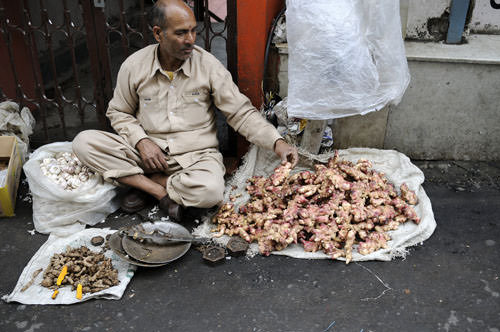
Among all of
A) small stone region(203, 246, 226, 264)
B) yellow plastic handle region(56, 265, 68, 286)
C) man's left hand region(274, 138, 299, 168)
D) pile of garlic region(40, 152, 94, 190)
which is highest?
man's left hand region(274, 138, 299, 168)

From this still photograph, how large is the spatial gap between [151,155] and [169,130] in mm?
243

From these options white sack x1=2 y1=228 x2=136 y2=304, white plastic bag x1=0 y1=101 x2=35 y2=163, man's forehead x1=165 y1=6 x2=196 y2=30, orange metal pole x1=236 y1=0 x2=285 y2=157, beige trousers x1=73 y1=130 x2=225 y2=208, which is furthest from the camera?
white plastic bag x1=0 y1=101 x2=35 y2=163

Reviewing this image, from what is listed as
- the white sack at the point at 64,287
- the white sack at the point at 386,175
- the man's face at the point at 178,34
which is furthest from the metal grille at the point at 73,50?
the white sack at the point at 64,287

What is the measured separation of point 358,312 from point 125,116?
7.18ft

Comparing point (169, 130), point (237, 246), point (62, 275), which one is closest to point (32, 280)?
point (62, 275)

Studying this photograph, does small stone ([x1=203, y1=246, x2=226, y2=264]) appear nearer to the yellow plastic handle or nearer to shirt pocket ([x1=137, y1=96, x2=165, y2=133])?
the yellow plastic handle

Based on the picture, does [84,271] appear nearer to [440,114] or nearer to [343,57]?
[343,57]

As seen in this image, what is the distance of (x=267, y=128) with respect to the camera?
135 inches

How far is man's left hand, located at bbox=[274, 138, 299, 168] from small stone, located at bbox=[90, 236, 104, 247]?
135 centimetres

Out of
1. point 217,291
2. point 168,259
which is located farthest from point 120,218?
point 217,291

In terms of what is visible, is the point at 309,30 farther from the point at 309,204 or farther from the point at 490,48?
the point at 490,48

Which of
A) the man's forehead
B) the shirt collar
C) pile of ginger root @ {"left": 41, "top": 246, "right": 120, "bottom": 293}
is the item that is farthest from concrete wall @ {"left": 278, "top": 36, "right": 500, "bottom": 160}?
pile of ginger root @ {"left": 41, "top": 246, "right": 120, "bottom": 293}

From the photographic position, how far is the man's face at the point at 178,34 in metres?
3.15

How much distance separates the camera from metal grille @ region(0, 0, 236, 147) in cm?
390
